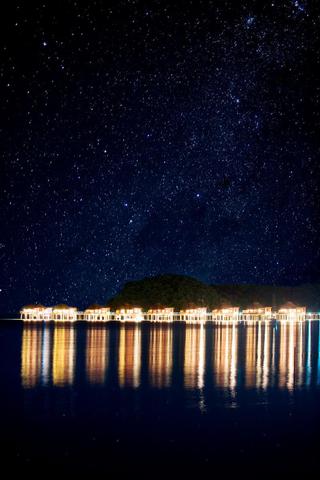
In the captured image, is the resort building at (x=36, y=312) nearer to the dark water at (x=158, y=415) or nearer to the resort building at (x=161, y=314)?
the resort building at (x=161, y=314)

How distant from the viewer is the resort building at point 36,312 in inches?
3098

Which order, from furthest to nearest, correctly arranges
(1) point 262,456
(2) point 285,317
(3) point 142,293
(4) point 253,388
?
(2) point 285,317, (3) point 142,293, (4) point 253,388, (1) point 262,456

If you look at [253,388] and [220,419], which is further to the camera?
[253,388]

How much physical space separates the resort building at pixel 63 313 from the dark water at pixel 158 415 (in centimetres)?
5264

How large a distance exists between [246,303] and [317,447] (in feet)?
322

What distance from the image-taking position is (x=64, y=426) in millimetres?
13773

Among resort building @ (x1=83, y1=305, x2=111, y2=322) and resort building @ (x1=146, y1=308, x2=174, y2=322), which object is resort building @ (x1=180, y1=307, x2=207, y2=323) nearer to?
resort building @ (x1=146, y1=308, x2=174, y2=322)

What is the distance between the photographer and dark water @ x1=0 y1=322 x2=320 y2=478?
1134 centimetres

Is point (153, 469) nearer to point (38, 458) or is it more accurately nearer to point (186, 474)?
point (186, 474)

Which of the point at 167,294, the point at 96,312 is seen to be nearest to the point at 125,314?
the point at 96,312

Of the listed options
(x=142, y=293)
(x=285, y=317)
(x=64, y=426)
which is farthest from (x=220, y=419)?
(x=285, y=317)

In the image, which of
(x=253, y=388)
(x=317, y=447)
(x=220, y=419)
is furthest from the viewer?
(x=253, y=388)

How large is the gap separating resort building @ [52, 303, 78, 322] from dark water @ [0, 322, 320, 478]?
52644mm

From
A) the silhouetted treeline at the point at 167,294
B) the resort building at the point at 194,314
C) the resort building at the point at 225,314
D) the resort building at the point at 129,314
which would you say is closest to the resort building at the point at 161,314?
the silhouetted treeline at the point at 167,294
